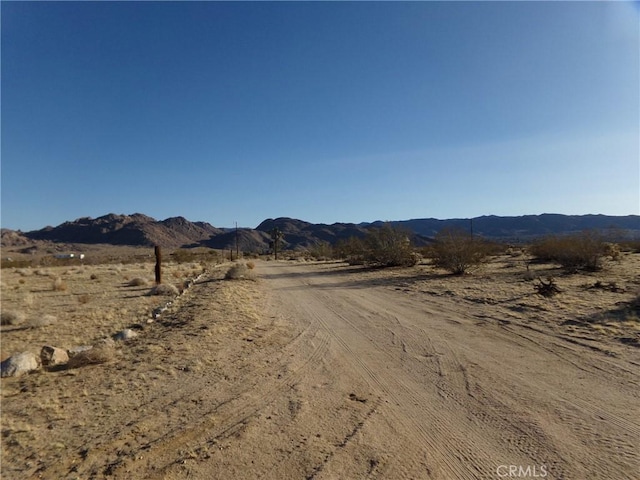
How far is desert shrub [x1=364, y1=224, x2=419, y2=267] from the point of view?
3412 cm

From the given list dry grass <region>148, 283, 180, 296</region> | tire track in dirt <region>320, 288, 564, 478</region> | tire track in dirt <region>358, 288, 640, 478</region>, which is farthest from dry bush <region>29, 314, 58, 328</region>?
tire track in dirt <region>358, 288, 640, 478</region>

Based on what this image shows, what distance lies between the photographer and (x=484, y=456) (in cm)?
467

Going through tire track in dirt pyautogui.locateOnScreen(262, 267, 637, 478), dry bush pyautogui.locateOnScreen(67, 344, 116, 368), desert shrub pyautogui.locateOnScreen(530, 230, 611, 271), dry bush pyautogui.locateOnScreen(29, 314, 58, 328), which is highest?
desert shrub pyautogui.locateOnScreen(530, 230, 611, 271)

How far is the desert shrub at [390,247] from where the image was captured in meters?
34.1

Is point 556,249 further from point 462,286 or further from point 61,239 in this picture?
point 61,239

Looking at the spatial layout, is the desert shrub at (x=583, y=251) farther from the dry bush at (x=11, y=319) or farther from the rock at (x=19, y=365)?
the dry bush at (x=11, y=319)

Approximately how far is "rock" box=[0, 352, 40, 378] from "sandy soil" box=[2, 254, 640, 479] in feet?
1.14

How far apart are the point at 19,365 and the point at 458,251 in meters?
22.1

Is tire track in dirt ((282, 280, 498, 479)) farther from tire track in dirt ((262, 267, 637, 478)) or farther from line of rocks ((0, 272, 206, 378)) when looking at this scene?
line of rocks ((0, 272, 206, 378))

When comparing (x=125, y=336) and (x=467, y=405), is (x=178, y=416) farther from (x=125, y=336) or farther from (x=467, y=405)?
(x=125, y=336)

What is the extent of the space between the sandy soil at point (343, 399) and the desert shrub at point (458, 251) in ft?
37.7

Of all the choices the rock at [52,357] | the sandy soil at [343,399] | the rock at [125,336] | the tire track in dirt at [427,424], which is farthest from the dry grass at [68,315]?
the tire track in dirt at [427,424]

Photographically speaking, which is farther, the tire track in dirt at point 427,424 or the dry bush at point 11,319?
the dry bush at point 11,319

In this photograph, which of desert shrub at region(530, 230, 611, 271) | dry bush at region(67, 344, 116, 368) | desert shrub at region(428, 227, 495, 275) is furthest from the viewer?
desert shrub at region(428, 227, 495, 275)
